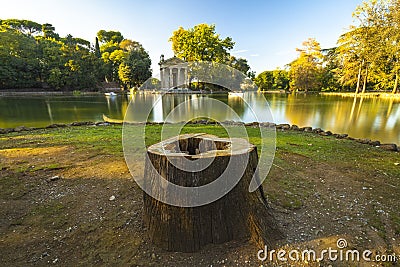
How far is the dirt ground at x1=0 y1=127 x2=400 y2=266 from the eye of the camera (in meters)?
1.78

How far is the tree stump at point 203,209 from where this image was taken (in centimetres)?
175

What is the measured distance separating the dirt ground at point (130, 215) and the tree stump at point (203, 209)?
92mm

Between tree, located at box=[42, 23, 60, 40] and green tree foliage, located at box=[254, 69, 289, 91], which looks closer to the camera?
green tree foliage, located at box=[254, 69, 289, 91]

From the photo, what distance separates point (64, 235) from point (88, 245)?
0.32m

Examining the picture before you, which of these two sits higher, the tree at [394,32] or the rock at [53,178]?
the tree at [394,32]

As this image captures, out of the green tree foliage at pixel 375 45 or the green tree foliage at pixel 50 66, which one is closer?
the green tree foliage at pixel 375 45

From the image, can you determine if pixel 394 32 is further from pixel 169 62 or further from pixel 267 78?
pixel 267 78

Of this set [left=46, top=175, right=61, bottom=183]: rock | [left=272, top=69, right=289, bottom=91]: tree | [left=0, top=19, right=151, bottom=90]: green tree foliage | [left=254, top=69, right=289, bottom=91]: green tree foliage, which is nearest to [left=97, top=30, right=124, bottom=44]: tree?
[left=0, top=19, right=151, bottom=90]: green tree foliage

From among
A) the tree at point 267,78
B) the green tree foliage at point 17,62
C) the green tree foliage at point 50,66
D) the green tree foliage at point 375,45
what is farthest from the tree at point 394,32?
the green tree foliage at point 17,62

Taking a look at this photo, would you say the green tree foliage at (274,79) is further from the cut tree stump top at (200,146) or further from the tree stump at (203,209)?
the tree stump at (203,209)

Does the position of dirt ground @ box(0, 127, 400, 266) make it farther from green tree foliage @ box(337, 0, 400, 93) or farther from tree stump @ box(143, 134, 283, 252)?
green tree foliage @ box(337, 0, 400, 93)

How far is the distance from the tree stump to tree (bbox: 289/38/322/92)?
43.1 m

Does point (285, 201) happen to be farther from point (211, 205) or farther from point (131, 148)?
point (131, 148)

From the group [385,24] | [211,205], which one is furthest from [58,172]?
[385,24]
